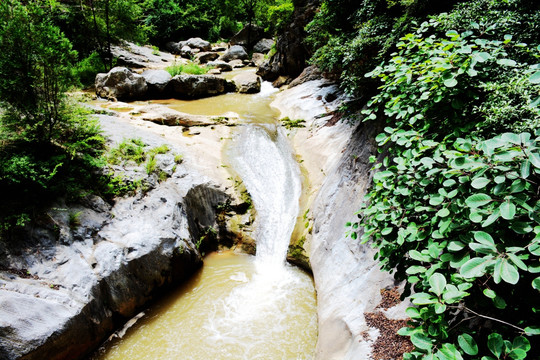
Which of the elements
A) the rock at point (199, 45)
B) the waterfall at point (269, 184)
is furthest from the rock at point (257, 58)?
the waterfall at point (269, 184)

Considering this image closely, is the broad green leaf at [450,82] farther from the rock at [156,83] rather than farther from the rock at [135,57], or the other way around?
the rock at [135,57]

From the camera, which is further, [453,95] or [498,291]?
[453,95]

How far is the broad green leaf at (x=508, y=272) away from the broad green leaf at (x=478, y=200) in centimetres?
31

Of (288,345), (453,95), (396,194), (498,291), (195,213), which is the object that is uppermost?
(453,95)

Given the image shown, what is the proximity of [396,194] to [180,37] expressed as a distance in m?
39.1

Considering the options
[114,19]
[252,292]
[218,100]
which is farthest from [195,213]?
[114,19]

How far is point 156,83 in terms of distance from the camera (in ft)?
52.0

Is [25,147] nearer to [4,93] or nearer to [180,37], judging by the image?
[4,93]

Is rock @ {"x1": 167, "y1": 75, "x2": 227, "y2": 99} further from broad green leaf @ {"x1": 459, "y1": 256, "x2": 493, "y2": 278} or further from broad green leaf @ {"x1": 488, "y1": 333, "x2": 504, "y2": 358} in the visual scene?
broad green leaf @ {"x1": 488, "y1": 333, "x2": 504, "y2": 358}

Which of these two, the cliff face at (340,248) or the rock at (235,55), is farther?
the rock at (235,55)

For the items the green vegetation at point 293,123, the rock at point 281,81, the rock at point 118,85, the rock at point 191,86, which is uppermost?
the rock at point 118,85

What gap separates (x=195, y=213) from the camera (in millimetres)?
7262

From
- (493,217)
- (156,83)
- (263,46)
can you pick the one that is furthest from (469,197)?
(263,46)

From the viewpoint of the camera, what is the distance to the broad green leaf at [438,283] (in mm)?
1543
